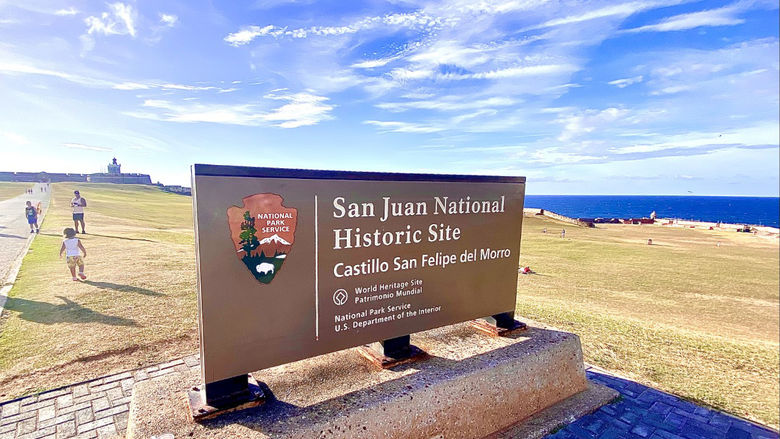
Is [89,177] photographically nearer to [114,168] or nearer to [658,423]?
[114,168]

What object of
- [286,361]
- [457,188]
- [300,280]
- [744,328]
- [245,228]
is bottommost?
[744,328]

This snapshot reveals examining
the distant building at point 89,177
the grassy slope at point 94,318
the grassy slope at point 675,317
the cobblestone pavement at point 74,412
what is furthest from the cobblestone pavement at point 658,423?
the distant building at point 89,177

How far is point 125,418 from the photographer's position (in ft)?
12.5

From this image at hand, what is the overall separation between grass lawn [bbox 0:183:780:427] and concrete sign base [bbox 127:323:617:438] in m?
1.88

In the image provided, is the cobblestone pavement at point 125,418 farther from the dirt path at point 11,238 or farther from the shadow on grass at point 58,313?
the dirt path at point 11,238

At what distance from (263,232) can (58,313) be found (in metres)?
6.50

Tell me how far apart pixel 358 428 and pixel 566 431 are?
7.92 feet

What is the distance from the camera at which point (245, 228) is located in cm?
278

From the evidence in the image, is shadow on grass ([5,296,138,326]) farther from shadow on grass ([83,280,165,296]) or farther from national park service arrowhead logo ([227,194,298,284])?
national park service arrowhead logo ([227,194,298,284])

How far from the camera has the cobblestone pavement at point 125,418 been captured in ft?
11.9

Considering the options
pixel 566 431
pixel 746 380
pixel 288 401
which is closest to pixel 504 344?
pixel 566 431

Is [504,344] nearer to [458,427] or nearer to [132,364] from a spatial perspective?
[458,427]

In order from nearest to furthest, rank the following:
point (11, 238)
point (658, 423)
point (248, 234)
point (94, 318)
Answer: point (248, 234)
point (658, 423)
point (94, 318)
point (11, 238)

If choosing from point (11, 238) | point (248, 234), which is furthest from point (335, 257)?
point (11, 238)
